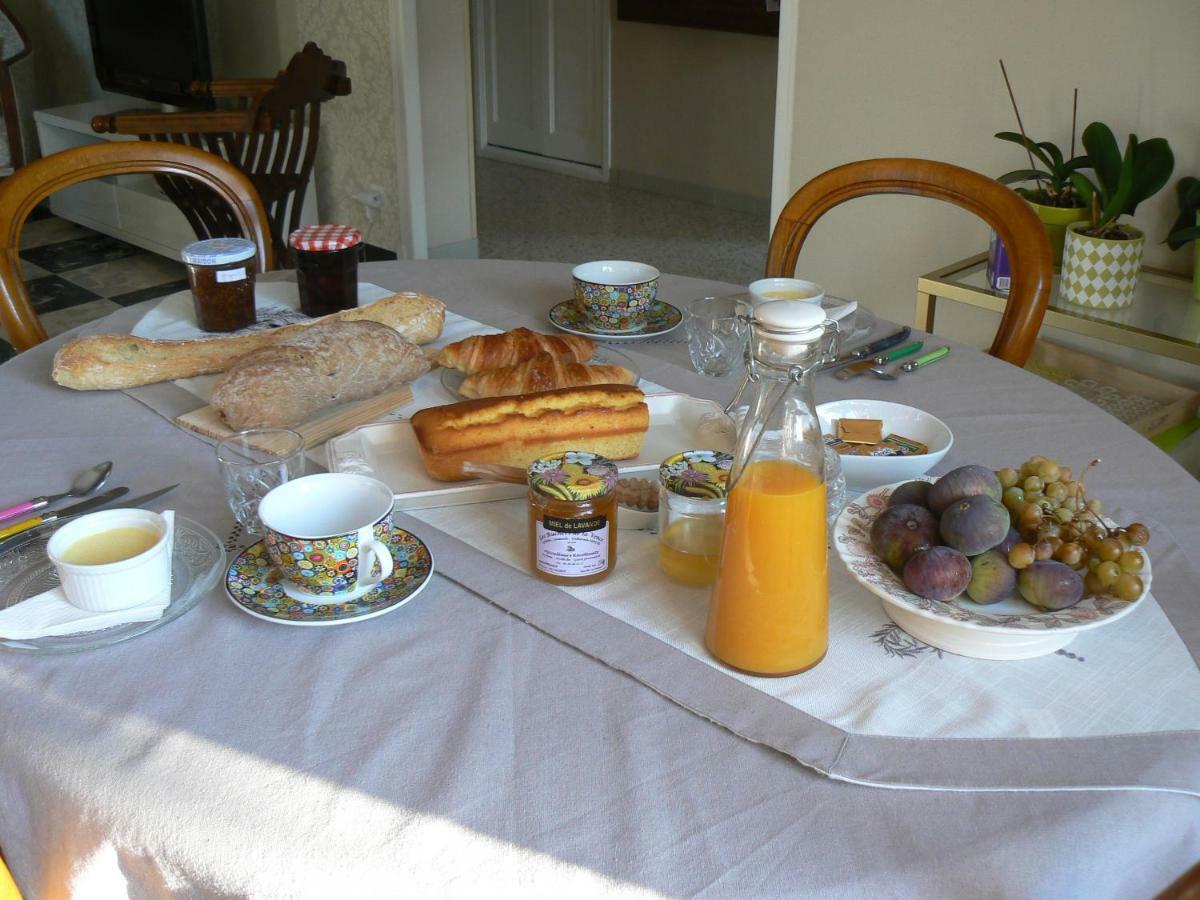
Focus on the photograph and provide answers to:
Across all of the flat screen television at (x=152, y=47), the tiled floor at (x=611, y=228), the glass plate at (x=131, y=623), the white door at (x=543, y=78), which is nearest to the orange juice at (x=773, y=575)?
the glass plate at (x=131, y=623)

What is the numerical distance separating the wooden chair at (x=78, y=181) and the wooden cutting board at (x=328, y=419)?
0.54m

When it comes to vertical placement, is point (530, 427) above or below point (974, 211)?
below

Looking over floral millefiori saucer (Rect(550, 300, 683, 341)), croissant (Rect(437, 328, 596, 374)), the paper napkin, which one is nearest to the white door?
floral millefiori saucer (Rect(550, 300, 683, 341))

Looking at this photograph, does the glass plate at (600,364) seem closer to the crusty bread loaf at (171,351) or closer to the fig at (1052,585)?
the crusty bread loaf at (171,351)

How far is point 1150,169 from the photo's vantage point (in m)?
2.12

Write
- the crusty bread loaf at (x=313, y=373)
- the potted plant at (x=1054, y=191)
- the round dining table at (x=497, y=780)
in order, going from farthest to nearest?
the potted plant at (x=1054, y=191) < the crusty bread loaf at (x=313, y=373) < the round dining table at (x=497, y=780)

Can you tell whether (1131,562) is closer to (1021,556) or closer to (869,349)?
(1021,556)

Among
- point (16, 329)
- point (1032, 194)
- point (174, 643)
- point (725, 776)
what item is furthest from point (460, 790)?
point (1032, 194)

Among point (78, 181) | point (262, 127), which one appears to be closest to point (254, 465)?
point (78, 181)

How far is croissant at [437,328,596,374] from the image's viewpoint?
130 centimetres

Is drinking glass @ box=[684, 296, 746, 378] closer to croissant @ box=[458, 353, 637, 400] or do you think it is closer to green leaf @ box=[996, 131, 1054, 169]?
croissant @ box=[458, 353, 637, 400]

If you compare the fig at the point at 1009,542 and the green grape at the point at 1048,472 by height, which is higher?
the green grape at the point at 1048,472

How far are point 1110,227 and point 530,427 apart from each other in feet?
4.87

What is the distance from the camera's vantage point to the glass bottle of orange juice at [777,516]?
2.44 feet
